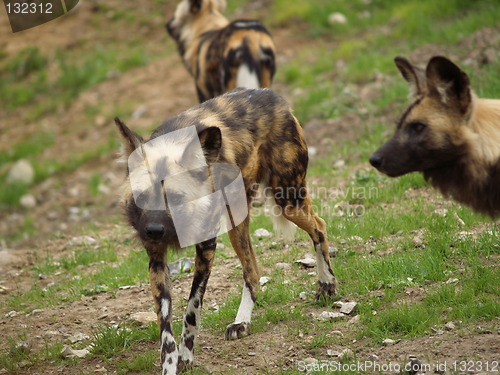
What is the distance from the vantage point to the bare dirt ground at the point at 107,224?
3461 millimetres

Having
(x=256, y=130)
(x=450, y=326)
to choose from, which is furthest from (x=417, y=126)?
(x=450, y=326)

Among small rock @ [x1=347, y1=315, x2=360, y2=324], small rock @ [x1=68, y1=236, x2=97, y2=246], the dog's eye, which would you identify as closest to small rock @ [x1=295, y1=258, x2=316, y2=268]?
small rock @ [x1=347, y1=315, x2=360, y2=324]

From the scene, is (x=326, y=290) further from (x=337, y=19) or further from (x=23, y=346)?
(x=337, y=19)

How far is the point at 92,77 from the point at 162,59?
1.25m

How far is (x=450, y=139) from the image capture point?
351 cm

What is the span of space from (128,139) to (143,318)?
1313mm

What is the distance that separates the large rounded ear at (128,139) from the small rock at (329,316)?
5.07 ft

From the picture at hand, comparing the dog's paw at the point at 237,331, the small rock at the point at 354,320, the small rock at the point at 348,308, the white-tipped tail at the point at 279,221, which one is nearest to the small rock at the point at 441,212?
the white-tipped tail at the point at 279,221

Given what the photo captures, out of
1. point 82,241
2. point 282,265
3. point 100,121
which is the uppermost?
point 282,265

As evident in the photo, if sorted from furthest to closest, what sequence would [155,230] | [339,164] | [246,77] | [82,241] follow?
[246,77] < [339,164] < [82,241] < [155,230]

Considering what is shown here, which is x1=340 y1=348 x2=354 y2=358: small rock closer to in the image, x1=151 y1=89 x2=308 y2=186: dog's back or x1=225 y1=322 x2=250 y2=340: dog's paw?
→ x1=225 y1=322 x2=250 y2=340: dog's paw

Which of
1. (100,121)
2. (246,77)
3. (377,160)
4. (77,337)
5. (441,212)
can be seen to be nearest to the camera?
(377,160)

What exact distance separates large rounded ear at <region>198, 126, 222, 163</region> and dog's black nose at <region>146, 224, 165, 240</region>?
0.52m

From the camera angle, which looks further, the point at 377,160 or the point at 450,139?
the point at 377,160
